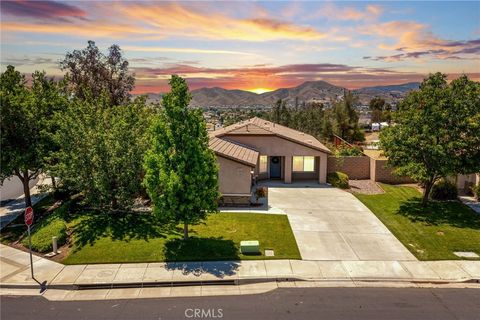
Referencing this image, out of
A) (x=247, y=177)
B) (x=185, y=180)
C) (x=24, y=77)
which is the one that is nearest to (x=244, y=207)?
(x=247, y=177)

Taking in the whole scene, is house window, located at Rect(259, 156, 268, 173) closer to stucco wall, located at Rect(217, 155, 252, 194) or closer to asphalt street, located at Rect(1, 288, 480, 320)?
stucco wall, located at Rect(217, 155, 252, 194)

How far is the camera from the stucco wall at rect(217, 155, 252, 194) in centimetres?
2348

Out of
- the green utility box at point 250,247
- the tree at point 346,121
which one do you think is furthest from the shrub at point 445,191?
the tree at point 346,121

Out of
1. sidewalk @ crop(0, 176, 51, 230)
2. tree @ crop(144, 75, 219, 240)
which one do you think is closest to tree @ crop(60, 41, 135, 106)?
sidewalk @ crop(0, 176, 51, 230)

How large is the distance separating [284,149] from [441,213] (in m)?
11.2

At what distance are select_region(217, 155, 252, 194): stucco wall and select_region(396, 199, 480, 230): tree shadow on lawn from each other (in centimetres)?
910

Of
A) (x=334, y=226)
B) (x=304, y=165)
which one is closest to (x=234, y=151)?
(x=334, y=226)

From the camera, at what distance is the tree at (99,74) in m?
36.4

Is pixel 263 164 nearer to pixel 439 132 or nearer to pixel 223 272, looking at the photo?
pixel 439 132

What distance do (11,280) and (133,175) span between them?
704 cm

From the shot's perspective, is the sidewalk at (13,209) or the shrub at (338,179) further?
the shrub at (338,179)

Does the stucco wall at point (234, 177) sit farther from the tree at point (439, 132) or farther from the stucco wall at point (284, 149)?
the tree at point (439, 132)

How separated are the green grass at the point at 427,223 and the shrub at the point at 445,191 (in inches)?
26.2

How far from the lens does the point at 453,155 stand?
21094 millimetres
